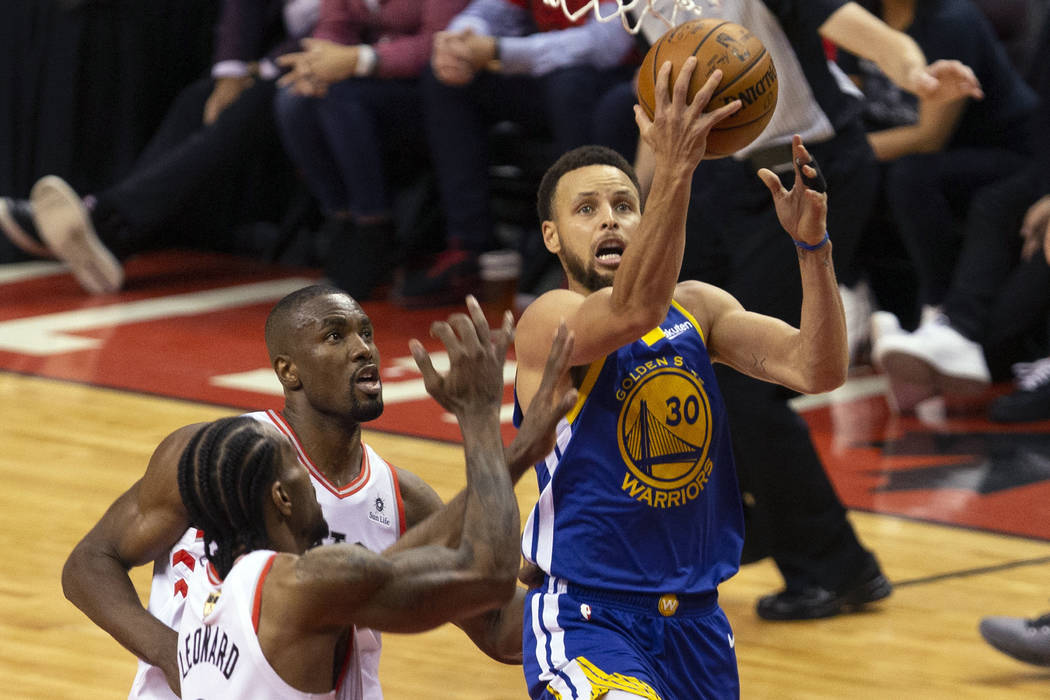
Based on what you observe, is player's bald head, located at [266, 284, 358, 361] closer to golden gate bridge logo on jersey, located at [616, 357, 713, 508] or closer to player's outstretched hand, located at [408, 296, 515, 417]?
golden gate bridge logo on jersey, located at [616, 357, 713, 508]

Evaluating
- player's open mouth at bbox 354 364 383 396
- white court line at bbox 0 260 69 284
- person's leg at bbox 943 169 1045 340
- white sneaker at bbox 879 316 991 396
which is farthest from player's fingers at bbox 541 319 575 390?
white court line at bbox 0 260 69 284

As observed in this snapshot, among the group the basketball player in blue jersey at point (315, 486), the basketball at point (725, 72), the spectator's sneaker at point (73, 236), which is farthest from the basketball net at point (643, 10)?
the spectator's sneaker at point (73, 236)

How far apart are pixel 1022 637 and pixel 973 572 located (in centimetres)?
85

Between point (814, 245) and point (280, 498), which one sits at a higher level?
point (814, 245)

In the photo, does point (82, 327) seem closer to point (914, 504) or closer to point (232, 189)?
A: point (232, 189)

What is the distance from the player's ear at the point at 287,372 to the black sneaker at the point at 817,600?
1976 mm

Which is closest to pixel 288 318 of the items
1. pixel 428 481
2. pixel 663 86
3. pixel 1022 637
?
pixel 663 86

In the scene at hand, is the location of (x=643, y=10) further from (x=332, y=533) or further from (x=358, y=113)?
(x=358, y=113)

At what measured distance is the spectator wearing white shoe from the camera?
6.86 m

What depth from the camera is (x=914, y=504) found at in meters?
5.76

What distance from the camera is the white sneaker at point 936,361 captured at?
22.4 ft

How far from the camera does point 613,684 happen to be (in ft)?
10.2

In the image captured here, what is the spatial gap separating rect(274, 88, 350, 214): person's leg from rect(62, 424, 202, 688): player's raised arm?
555 centimetres

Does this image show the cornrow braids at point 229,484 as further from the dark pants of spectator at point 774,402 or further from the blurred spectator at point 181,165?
the blurred spectator at point 181,165
